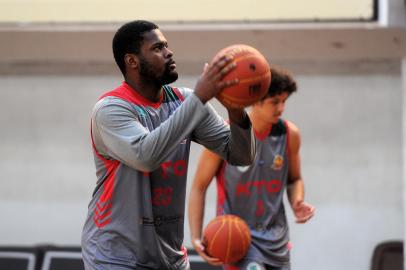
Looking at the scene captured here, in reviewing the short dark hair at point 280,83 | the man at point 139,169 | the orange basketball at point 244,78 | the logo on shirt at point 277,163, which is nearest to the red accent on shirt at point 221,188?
the logo on shirt at point 277,163

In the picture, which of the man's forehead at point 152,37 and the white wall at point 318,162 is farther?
the white wall at point 318,162

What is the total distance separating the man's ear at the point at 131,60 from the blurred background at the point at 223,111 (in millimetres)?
3325

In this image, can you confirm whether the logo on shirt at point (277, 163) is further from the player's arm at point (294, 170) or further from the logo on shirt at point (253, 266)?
the logo on shirt at point (253, 266)

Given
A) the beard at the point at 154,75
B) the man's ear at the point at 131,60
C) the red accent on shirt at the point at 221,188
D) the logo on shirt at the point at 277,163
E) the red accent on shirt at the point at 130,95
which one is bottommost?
the red accent on shirt at the point at 221,188

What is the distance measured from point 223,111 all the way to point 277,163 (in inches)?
86.4

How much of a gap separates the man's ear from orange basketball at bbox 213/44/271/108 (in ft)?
1.61

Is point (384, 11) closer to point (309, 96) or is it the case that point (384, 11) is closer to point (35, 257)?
point (309, 96)

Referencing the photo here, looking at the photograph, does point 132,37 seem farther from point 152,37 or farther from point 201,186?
point 201,186

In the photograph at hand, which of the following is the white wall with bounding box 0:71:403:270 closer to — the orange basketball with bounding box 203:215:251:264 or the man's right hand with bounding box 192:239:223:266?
the orange basketball with bounding box 203:215:251:264

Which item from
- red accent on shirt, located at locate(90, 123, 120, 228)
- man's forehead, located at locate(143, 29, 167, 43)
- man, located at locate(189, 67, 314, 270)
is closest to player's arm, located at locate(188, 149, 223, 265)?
man, located at locate(189, 67, 314, 270)

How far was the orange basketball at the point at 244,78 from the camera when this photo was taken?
10.5ft

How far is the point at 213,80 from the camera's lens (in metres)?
3.15

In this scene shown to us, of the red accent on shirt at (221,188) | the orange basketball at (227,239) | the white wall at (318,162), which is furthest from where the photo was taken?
the white wall at (318,162)

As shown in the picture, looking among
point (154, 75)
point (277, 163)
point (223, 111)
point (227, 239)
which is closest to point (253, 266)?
point (227, 239)
